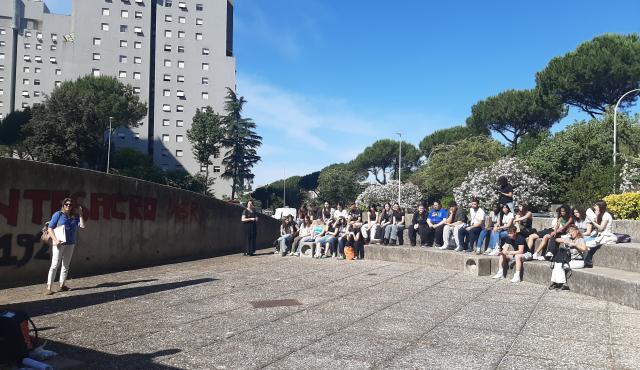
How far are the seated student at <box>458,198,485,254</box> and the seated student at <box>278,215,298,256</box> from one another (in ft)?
18.8

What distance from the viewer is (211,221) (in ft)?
55.9

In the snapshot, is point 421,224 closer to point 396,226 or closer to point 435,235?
point 435,235

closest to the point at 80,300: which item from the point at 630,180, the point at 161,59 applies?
the point at 630,180

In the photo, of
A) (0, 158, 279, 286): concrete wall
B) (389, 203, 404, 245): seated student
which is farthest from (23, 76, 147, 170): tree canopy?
(389, 203, 404, 245): seated student

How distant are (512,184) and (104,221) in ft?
91.8

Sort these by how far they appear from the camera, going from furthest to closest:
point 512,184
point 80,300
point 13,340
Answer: point 512,184, point 80,300, point 13,340

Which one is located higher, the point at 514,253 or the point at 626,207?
the point at 626,207

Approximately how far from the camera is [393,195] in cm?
6444

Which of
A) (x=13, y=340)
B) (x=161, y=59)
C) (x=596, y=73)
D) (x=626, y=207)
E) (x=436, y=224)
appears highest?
(x=161, y=59)

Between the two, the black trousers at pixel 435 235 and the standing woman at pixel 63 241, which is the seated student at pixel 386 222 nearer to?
the black trousers at pixel 435 235

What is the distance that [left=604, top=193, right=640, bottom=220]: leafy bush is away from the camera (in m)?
16.2

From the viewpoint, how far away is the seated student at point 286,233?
1709 centimetres

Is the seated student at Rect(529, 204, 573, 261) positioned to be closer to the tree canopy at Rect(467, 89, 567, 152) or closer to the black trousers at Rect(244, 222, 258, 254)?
the black trousers at Rect(244, 222, 258, 254)

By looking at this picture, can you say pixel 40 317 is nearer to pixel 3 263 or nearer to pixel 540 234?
pixel 3 263
